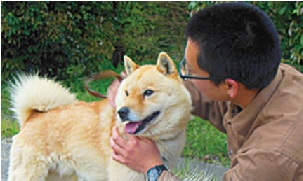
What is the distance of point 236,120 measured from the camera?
2113 mm

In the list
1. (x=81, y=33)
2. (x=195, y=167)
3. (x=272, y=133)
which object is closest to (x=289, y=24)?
(x=195, y=167)

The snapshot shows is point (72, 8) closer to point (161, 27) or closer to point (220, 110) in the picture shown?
point (161, 27)

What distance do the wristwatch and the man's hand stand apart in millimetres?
23

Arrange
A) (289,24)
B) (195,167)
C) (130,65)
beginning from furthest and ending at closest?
(289,24) < (195,167) < (130,65)

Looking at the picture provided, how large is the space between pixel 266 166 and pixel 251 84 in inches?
13.9

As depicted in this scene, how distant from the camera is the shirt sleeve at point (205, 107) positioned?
2545 mm

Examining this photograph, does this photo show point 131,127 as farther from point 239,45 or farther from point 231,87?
point 239,45

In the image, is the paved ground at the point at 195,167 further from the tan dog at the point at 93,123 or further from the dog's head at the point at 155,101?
the dog's head at the point at 155,101

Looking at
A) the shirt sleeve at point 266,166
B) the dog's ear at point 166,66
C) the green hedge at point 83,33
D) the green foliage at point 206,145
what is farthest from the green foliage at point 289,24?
the shirt sleeve at point 266,166

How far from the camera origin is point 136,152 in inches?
91.8

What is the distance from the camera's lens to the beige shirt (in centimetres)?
185

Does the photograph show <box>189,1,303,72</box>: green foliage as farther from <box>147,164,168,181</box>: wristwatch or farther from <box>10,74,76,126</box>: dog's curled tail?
<box>147,164,168,181</box>: wristwatch

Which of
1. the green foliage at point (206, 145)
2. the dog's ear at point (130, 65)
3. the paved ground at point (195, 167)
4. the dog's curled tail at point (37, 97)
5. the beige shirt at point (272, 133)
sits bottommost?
the green foliage at point (206, 145)

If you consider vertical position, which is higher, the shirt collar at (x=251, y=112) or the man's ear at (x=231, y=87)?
the man's ear at (x=231, y=87)
